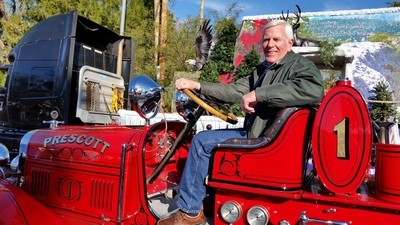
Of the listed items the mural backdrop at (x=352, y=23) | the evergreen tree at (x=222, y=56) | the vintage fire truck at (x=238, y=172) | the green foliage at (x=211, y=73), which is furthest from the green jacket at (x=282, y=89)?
the mural backdrop at (x=352, y=23)

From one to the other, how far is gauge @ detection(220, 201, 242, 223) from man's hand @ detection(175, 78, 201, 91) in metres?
0.92

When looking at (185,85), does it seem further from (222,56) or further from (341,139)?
(222,56)

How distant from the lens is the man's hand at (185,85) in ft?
8.05

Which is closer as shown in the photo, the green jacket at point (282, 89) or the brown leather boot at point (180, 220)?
the green jacket at point (282, 89)

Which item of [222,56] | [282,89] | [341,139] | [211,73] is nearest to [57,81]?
[282,89]

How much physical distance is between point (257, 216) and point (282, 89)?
861mm

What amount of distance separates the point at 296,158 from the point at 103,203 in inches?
61.7

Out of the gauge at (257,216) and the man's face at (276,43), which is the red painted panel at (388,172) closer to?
the gauge at (257,216)

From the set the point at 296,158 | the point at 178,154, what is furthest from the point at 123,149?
the point at 296,158

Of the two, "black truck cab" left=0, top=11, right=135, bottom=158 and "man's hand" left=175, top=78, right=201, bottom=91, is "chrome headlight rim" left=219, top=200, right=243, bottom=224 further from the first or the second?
"black truck cab" left=0, top=11, right=135, bottom=158

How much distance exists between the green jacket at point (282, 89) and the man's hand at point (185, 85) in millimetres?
99

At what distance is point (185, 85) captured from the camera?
98.1 inches

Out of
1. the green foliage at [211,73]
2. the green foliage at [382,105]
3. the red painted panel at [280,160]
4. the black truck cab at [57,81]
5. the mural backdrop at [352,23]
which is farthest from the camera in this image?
the green foliage at [211,73]

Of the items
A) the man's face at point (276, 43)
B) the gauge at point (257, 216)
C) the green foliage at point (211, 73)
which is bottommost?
the gauge at point (257, 216)
